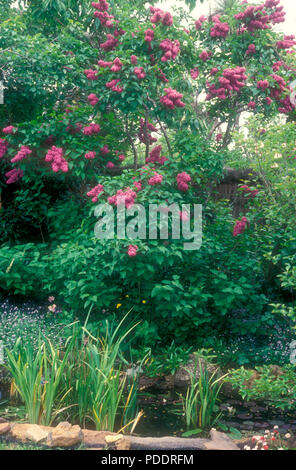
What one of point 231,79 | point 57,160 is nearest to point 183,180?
point 57,160

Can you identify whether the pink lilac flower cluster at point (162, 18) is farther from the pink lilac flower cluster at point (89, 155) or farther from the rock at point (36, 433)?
the rock at point (36, 433)

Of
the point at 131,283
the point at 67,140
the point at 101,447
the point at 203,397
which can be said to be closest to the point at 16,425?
the point at 101,447

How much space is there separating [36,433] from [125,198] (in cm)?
221

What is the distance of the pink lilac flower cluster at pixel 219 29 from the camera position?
6461mm

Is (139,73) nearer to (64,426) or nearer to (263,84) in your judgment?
(263,84)

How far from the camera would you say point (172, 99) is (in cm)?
545

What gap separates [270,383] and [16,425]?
7.16 feet

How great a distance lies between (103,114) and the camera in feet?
20.9

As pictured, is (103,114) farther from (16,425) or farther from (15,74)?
(16,425)

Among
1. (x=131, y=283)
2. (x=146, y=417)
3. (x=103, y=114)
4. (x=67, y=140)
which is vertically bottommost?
(x=146, y=417)

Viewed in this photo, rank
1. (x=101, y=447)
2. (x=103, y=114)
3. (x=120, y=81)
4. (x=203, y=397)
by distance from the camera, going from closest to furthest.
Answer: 1. (x=101, y=447)
2. (x=203, y=397)
3. (x=120, y=81)
4. (x=103, y=114)

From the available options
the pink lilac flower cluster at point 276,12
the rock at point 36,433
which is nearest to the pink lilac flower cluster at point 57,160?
the rock at point 36,433

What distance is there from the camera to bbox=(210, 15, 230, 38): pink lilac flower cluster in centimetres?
646

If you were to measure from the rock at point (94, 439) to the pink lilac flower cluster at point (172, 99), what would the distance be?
3.54 m
